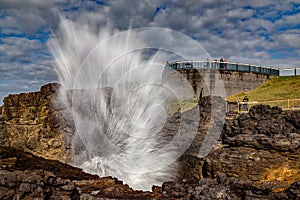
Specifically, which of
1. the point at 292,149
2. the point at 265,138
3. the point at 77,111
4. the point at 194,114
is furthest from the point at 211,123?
the point at 77,111

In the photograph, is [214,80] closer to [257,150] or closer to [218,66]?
[218,66]

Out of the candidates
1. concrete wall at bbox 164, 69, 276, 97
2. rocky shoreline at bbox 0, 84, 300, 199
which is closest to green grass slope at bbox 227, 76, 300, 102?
concrete wall at bbox 164, 69, 276, 97

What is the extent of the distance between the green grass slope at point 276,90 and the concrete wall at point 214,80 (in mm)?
972

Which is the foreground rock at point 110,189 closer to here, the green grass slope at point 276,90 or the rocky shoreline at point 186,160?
the rocky shoreline at point 186,160

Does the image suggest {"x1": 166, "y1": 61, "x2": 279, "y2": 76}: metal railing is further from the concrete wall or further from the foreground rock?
the foreground rock

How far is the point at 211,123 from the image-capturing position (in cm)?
2542

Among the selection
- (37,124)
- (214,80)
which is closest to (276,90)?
(214,80)

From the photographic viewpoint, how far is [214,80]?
1398 inches

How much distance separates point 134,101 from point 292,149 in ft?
49.9

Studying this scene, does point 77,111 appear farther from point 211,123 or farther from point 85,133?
point 211,123

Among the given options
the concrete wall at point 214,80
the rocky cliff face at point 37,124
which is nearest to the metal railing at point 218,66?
the concrete wall at point 214,80

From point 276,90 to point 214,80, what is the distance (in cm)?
641

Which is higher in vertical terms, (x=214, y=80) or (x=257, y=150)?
(x=214, y=80)

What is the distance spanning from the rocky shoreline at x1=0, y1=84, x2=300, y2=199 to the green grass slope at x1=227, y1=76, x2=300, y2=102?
304 inches
